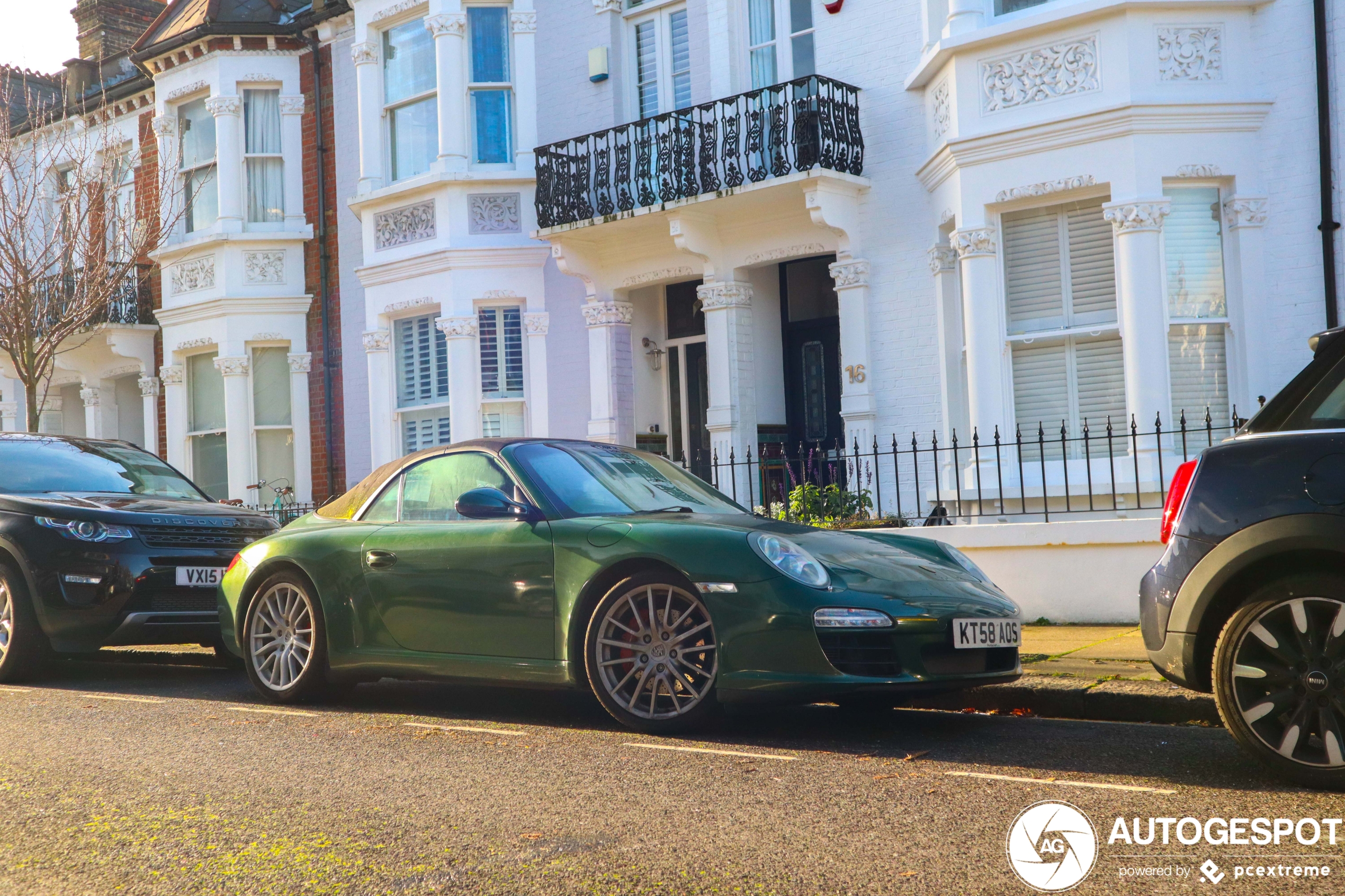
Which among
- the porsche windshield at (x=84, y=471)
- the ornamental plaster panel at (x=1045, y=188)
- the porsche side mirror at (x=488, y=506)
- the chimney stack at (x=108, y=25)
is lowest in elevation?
the porsche side mirror at (x=488, y=506)

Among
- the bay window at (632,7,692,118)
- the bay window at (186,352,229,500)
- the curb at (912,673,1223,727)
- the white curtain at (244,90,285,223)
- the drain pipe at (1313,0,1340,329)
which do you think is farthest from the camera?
the bay window at (186,352,229,500)

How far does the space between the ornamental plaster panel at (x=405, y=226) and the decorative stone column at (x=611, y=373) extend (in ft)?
8.18

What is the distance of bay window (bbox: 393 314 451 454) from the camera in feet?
55.7

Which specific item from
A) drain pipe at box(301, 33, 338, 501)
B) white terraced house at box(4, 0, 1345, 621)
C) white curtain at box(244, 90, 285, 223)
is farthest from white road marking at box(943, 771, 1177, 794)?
white curtain at box(244, 90, 285, 223)

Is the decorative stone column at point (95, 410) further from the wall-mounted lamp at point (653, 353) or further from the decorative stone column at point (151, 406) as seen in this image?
the wall-mounted lamp at point (653, 353)

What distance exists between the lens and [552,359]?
53.6 ft

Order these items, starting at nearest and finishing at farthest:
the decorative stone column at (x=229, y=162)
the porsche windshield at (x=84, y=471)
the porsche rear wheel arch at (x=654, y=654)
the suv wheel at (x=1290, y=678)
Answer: the suv wheel at (x=1290, y=678) < the porsche rear wheel arch at (x=654, y=654) < the porsche windshield at (x=84, y=471) < the decorative stone column at (x=229, y=162)

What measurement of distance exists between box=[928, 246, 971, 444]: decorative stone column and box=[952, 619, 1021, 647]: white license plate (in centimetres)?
695

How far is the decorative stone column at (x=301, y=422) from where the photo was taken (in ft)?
62.1

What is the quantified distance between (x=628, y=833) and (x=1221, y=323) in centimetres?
923

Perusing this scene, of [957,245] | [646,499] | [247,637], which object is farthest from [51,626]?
[957,245]

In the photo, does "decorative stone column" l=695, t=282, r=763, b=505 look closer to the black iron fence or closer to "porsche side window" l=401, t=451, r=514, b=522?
the black iron fence

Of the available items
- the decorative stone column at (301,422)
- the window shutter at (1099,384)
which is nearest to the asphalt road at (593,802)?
the window shutter at (1099,384)

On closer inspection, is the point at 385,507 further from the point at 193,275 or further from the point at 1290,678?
the point at 193,275
